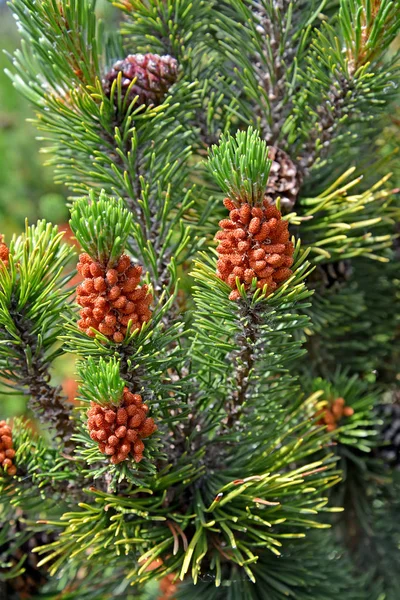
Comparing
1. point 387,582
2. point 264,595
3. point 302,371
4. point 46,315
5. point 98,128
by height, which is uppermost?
point 98,128

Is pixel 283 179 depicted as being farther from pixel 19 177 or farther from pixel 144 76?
pixel 19 177

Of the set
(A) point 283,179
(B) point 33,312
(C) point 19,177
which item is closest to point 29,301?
(B) point 33,312

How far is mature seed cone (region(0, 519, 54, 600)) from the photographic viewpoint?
0.64 m

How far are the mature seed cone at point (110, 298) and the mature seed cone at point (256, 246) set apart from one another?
0.06 metres

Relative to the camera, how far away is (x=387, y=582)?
2.55 feet

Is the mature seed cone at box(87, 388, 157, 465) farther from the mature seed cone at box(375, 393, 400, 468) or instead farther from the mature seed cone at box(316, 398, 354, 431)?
the mature seed cone at box(375, 393, 400, 468)

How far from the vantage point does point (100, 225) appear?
389mm

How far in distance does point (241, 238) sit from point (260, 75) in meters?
0.25

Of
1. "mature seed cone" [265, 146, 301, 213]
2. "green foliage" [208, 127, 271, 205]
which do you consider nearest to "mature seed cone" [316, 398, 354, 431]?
"mature seed cone" [265, 146, 301, 213]

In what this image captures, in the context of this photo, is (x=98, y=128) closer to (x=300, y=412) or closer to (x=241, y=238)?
(x=241, y=238)

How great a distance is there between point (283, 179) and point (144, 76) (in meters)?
0.15

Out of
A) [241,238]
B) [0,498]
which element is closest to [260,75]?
[241,238]

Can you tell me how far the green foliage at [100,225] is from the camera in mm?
389

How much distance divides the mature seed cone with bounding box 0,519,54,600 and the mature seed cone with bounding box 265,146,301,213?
405mm
